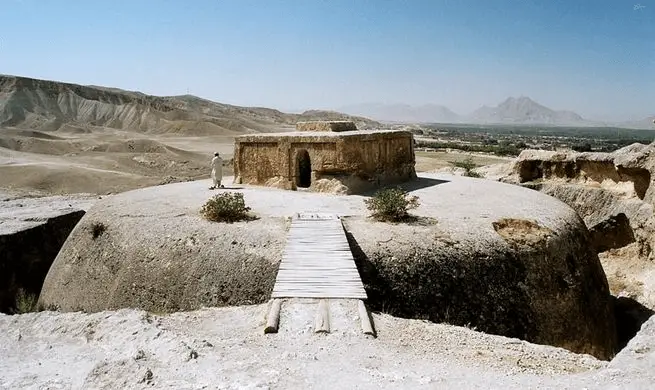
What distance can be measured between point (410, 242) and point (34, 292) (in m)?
10.3

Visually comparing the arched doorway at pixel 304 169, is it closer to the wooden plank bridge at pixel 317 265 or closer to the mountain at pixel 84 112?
the wooden plank bridge at pixel 317 265

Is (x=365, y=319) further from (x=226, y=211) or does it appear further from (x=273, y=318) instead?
(x=226, y=211)

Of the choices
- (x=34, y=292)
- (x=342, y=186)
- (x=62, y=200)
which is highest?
(x=342, y=186)

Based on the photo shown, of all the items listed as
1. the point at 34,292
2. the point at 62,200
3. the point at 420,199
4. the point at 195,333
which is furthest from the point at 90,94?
the point at 195,333

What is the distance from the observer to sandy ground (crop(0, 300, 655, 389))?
4.72 metres

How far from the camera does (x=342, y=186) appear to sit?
1402 cm

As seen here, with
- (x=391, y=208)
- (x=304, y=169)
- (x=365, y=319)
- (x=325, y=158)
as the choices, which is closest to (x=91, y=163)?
(x=304, y=169)

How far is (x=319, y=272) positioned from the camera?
7.64 meters

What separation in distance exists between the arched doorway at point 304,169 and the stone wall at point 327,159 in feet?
0.59

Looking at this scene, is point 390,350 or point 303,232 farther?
point 303,232

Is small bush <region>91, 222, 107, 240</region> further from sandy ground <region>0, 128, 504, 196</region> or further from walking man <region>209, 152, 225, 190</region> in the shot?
sandy ground <region>0, 128, 504, 196</region>

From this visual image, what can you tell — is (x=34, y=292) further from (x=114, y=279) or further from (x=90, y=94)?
(x=90, y=94)

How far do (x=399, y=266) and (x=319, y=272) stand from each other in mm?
1647

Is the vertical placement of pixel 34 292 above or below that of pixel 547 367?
below
